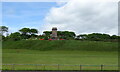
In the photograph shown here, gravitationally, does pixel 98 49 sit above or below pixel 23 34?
below

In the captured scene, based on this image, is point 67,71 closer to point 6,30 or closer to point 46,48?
point 46,48

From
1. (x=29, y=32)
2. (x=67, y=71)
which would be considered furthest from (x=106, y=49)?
(x=29, y=32)

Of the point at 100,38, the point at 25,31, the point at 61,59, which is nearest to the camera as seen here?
the point at 61,59

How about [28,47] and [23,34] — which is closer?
[28,47]

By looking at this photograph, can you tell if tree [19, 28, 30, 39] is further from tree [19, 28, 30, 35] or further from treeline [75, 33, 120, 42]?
treeline [75, 33, 120, 42]

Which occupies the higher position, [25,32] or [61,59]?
[25,32]

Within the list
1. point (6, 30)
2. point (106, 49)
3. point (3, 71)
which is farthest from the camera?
point (6, 30)

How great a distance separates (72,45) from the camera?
34.7 metres

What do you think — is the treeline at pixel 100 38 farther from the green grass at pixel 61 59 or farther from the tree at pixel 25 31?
the tree at pixel 25 31

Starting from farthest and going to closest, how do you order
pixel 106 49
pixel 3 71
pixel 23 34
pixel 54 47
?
1. pixel 23 34
2. pixel 54 47
3. pixel 106 49
4. pixel 3 71

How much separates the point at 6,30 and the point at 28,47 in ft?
113

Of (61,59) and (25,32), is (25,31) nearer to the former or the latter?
(25,32)

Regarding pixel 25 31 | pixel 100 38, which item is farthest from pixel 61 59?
pixel 25 31

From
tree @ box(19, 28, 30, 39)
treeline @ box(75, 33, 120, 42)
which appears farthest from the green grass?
tree @ box(19, 28, 30, 39)
